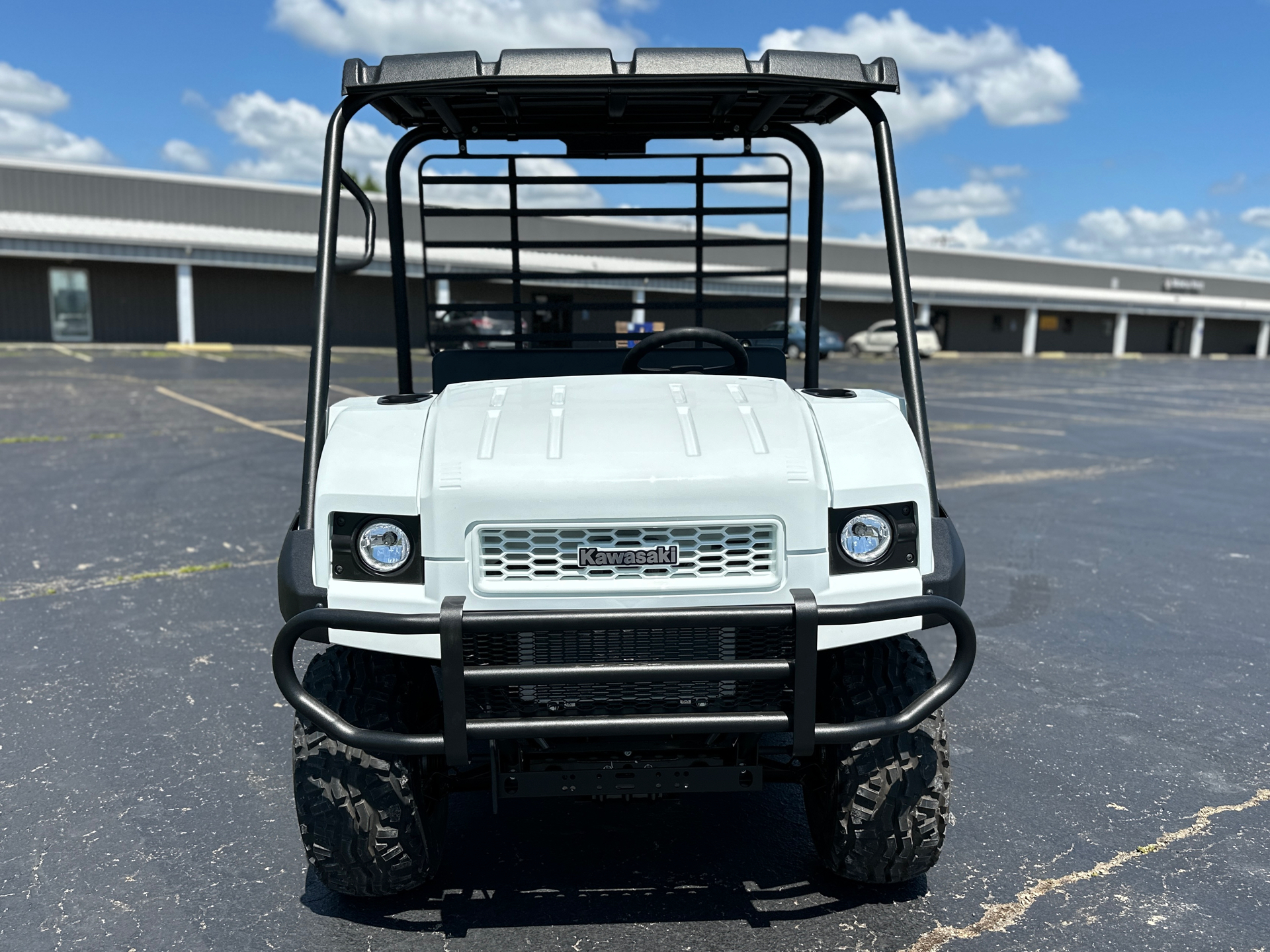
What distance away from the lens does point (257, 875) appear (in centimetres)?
299

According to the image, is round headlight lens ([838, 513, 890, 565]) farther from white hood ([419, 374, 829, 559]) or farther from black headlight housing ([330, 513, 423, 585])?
black headlight housing ([330, 513, 423, 585])

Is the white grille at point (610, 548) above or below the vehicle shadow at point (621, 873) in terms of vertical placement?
above

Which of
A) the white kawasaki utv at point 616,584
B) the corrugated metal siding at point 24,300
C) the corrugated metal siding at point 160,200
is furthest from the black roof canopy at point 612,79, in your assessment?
the corrugated metal siding at point 24,300

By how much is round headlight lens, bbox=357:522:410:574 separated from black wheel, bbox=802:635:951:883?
1177mm

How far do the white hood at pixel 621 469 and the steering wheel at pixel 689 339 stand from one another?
590 millimetres

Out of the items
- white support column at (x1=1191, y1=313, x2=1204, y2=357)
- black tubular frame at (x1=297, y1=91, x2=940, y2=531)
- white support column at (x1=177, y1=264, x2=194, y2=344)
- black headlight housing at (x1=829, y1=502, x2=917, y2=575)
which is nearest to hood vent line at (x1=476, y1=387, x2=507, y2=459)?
black tubular frame at (x1=297, y1=91, x2=940, y2=531)

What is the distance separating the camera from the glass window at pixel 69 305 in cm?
3216

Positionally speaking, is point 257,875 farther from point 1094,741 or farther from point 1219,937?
point 1094,741

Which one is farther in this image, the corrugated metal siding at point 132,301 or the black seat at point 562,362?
the corrugated metal siding at point 132,301

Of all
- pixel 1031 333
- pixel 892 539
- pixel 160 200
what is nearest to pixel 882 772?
pixel 892 539

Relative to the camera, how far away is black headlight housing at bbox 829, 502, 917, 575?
8.29 feet

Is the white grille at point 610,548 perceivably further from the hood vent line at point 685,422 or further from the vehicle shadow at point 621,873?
the vehicle shadow at point 621,873

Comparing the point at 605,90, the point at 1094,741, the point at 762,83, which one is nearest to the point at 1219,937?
the point at 1094,741

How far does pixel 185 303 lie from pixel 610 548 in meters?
34.2
